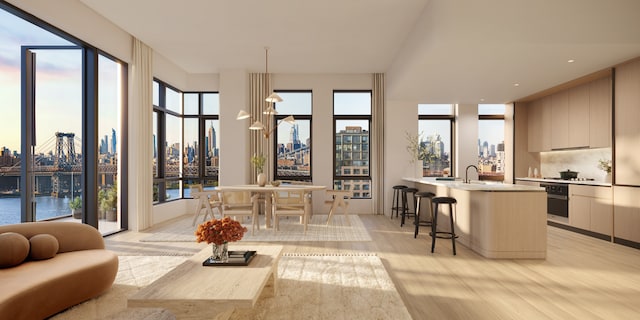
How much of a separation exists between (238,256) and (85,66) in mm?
4234

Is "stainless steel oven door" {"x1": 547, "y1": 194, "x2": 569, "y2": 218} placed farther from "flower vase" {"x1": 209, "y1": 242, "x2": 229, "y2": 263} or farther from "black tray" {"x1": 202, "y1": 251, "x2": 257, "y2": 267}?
"flower vase" {"x1": 209, "y1": 242, "x2": 229, "y2": 263}

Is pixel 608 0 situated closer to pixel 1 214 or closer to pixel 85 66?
pixel 85 66

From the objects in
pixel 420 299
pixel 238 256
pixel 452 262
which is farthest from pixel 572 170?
pixel 238 256

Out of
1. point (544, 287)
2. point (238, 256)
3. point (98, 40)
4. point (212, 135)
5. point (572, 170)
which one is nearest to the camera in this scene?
point (238, 256)

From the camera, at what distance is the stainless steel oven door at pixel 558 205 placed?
20.8ft

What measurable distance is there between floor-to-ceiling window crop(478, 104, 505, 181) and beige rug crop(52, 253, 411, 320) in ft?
18.7

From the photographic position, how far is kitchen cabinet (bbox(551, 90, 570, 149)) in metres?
6.93

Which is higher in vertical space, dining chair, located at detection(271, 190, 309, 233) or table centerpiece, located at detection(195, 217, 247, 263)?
table centerpiece, located at detection(195, 217, 247, 263)

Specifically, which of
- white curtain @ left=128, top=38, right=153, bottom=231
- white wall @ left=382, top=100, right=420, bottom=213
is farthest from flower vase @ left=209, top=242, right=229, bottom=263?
white wall @ left=382, top=100, right=420, bottom=213

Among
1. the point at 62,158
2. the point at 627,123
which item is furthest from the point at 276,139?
the point at 627,123

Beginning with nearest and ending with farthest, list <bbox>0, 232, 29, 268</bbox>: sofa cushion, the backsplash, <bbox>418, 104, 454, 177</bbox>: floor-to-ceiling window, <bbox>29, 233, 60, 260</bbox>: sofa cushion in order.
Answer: <bbox>0, 232, 29, 268</bbox>: sofa cushion
<bbox>29, 233, 60, 260</bbox>: sofa cushion
the backsplash
<bbox>418, 104, 454, 177</bbox>: floor-to-ceiling window

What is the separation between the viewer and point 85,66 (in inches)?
210

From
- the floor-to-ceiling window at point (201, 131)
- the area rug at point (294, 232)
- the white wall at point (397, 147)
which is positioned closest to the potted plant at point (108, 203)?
the area rug at point (294, 232)

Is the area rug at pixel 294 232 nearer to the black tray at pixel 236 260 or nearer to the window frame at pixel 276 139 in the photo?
the window frame at pixel 276 139
